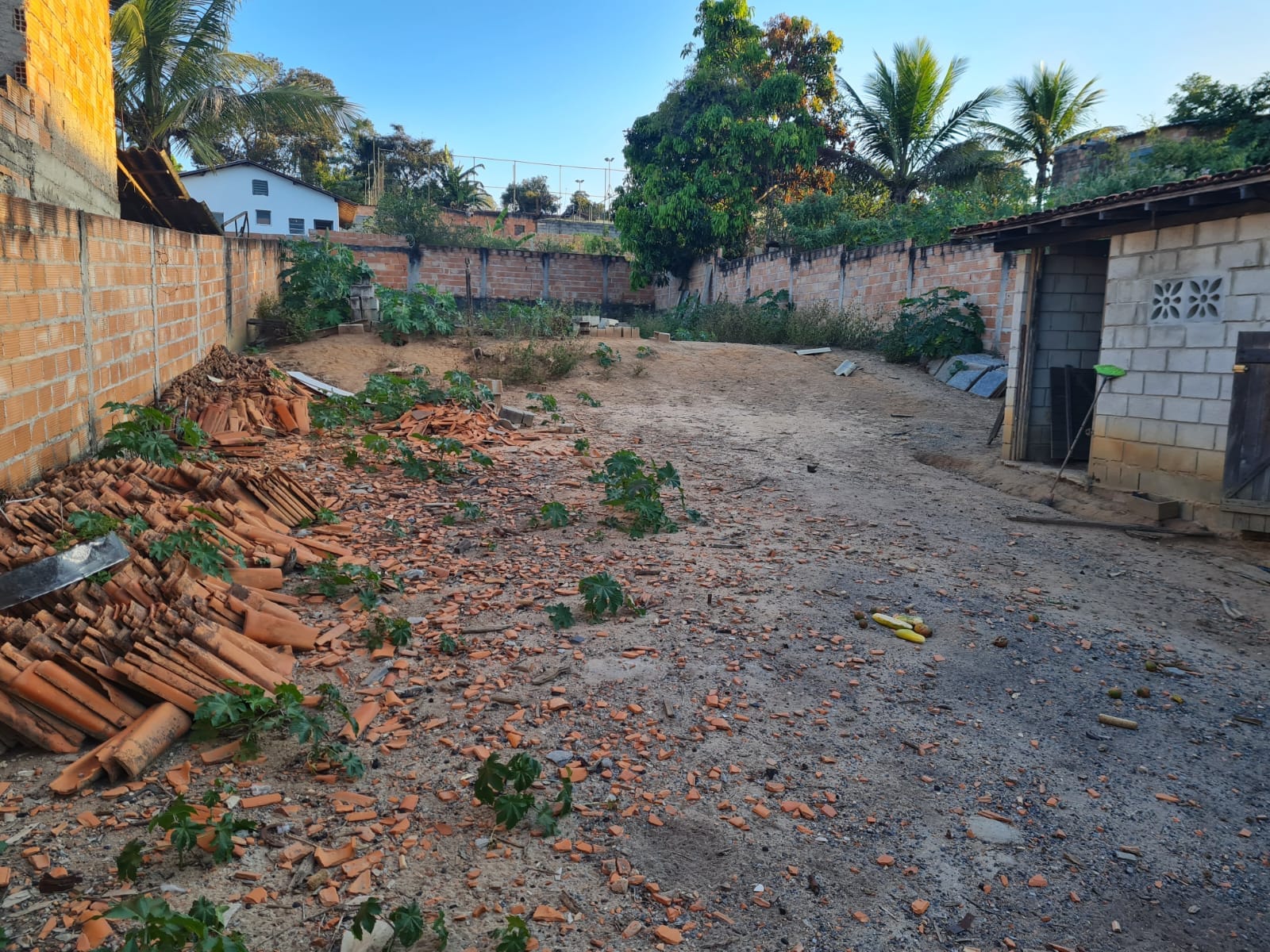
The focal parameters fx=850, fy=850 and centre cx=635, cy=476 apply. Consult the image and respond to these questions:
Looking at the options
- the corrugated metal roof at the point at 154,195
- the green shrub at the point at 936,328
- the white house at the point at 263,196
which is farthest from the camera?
the white house at the point at 263,196

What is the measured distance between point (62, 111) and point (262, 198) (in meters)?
28.0

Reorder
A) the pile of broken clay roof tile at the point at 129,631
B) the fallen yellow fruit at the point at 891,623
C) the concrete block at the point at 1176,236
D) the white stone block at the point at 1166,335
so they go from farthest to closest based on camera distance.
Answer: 1. the white stone block at the point at 1166,335
2. the concrete block at the point at 1176,236
3. the fallen yellow fruit at the point at 891,623
4. the pile of broken clay roof tile at the point at 129,631

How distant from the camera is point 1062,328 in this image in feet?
28.8

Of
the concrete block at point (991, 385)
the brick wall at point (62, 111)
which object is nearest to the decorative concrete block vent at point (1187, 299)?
the concrete block at point (991, 385)

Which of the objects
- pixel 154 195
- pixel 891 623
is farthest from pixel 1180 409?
pixel 154 195

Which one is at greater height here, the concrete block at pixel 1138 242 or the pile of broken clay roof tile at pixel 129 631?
the concrete block at pixel 1138 242

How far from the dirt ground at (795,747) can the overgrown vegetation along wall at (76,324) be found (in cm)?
148

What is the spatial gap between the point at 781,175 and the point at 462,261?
8.56m

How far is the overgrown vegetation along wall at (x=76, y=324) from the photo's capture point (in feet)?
13.0

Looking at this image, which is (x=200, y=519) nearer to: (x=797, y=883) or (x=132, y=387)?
(x=132, y=387)

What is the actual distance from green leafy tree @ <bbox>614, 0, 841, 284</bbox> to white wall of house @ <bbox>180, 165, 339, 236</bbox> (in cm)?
1522

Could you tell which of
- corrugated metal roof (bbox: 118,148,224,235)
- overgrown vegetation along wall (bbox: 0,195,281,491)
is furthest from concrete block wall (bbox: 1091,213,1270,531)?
corrugated metal roof (bbox: 118,148,224,235)

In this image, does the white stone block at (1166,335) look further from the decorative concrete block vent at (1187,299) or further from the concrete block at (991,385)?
the concrete block at (991,385)

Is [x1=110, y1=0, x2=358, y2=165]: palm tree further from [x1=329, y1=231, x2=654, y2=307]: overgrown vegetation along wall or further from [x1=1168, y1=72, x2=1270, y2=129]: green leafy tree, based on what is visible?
[x1=1168, y1=72, x2=1270, y2=129]: green leafy tree
